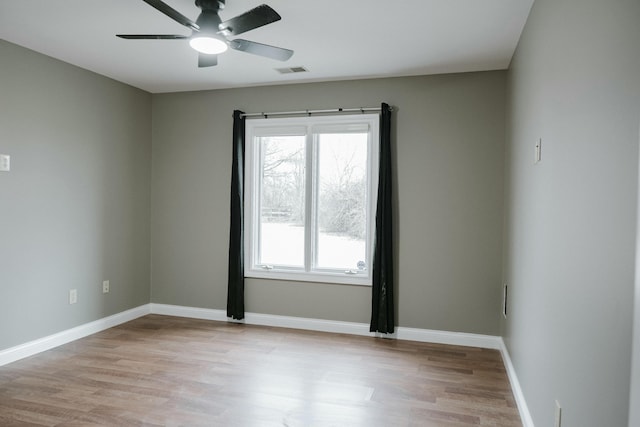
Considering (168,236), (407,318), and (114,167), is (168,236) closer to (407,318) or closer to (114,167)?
(114,167)

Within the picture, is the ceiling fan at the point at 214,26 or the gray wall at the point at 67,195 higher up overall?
the ceiling fan at the point at 214,26

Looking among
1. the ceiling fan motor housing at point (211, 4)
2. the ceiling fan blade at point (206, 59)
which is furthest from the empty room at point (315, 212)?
the ceiling fan blade at point (206, 59)

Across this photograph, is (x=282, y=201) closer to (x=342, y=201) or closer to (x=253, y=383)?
(x=342, y=201)

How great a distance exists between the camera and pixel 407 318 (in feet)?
14.5

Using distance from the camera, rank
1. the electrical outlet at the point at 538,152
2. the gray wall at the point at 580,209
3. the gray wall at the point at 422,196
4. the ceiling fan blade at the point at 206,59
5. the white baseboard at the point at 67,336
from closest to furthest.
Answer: the gray wall at the point at 580,209 → the electrical outlet at the point at 538,152 → the ceiling fan blade at the point at 206,59 → the white baseboard at the point at 67,336 → the gray wall at the point at 422,196

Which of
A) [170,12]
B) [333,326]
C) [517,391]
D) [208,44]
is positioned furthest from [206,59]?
[517,391]

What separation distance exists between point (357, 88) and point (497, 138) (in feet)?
4.59

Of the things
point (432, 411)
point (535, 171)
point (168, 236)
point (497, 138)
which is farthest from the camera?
point (168, 236)

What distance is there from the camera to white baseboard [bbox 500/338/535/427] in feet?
8.64

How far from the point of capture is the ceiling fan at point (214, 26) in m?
2.48

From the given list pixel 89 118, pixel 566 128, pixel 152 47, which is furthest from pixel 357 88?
pixel 566 128

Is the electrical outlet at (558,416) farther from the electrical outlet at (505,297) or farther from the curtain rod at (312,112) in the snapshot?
the curtain rod at (312,112)

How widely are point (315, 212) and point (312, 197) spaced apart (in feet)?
0.51

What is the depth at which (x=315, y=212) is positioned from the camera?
15.5 ft
